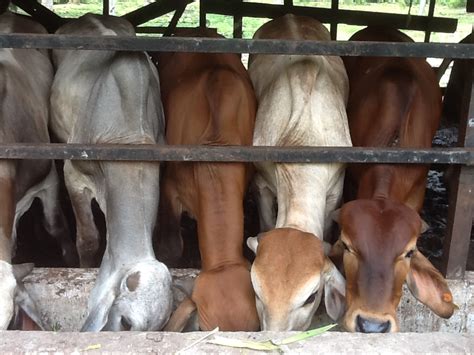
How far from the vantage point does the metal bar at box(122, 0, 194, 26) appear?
823 centimetres

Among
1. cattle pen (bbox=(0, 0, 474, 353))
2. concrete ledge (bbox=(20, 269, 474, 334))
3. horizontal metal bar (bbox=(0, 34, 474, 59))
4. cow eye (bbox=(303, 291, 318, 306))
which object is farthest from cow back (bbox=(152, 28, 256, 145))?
cow eye (bbox=(303, 291, 318, 306))

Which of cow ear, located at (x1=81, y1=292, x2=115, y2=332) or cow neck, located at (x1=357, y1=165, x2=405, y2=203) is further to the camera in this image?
cow neck, located at (x1=357, y1=165, x2=405, y2=203)

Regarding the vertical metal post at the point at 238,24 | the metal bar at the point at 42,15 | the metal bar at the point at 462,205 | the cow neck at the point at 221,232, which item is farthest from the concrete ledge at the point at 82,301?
the vertical metal post at the point at 238,24

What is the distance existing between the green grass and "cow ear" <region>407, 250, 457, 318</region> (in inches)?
424

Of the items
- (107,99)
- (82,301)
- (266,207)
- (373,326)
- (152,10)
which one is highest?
(152,10)

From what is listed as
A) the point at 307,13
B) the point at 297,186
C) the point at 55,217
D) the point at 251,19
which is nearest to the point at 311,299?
the point at 297,186

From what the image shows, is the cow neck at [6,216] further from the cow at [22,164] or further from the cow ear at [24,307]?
the cow ear at [24,307]

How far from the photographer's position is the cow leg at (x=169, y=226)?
438cm

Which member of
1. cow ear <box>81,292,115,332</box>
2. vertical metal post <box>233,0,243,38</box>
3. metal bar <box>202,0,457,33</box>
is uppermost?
metal bar <box>202,0,457,33</box>

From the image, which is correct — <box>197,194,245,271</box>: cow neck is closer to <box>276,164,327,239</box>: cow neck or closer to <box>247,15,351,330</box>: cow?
<box>247,15,351,330</box>: cow

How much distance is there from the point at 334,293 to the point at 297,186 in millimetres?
655

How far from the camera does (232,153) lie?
3.59 meters

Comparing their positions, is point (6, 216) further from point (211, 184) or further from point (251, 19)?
point (251, 19)

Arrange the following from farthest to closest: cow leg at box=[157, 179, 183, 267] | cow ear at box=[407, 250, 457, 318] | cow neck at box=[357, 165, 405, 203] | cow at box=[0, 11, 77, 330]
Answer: cow leg at box=[157, 179, 183, 267], cow neck at box=[357, 165, 405, 203], cow at box=[0, 11, 77, 330], cow ear at box=[407, 250, 457, 318]
